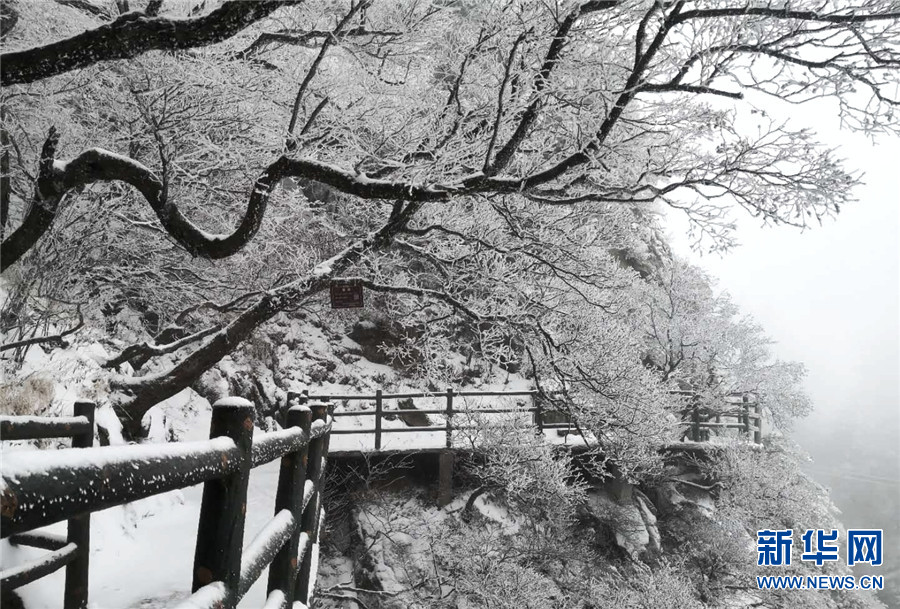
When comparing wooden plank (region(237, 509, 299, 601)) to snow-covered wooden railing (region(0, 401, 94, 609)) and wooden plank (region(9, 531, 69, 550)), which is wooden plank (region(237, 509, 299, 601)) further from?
wooden plank (region(9, 531, 69, 550))

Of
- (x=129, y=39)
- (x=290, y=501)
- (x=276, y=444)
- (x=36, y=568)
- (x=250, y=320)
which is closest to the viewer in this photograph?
(x=276, y=444)

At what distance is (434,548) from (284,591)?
972 cm

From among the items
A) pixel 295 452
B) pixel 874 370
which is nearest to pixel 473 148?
pixel 295 452

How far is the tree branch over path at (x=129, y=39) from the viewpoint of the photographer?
10.2 feet

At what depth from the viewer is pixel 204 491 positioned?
1.38 meters

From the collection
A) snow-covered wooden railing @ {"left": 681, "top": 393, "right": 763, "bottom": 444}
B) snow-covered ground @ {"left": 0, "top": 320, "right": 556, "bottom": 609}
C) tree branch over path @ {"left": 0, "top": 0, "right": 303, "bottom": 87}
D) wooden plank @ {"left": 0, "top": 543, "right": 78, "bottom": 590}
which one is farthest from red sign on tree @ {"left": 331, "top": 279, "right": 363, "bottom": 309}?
snow-covered wooden railing @ {"left": 681, "top": 393, "right": 763, "bottom": 444}

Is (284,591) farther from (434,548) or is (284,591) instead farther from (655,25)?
(434,548)

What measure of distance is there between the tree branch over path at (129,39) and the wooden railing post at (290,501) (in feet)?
7.31

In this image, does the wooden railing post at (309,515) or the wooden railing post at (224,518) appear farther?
the wooden railing post at (309,515)

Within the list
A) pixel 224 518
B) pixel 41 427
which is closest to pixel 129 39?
pixel 41 427

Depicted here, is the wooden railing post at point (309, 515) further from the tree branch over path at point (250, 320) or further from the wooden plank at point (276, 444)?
the tree branch over path at point (250, 320)

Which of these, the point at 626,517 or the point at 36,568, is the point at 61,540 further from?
the point at 626,517

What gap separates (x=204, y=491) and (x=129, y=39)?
302 cm

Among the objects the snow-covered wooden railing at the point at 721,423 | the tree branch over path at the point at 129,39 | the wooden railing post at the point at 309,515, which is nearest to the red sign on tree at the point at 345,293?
the wooden railing post at the point at 309,515
